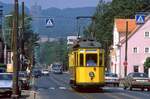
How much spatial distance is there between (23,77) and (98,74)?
7312mm

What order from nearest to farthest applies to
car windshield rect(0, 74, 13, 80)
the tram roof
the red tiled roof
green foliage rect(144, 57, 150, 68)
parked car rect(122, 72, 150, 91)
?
1. car windshield rect(0, 74, 13, 80)
2. the tram roof
3. parked car rect(122, 72, 150, 91)
4. green foliage rect(144, 57, 150, 68)
5. the red tiled roof

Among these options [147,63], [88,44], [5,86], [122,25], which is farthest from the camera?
[122,25]

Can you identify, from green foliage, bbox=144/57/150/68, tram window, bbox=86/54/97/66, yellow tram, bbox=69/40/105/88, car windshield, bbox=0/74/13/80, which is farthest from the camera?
green foliage, bbox=144/57/150/68

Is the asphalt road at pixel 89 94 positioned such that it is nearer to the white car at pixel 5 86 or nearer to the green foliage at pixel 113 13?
the white car at pixel 5 86

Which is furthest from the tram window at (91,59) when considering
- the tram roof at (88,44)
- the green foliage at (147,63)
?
the green foliage at (147,63)

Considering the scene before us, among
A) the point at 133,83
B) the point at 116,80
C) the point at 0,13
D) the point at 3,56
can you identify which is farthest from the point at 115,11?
the point at 133,83

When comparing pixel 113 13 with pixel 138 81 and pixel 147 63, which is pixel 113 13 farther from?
pixel 138 81

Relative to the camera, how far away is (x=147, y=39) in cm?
10400

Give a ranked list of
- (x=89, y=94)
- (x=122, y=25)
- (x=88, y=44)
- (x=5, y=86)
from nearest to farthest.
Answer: (x=5, y=86) < (x=89, y=94) < (x=88, y=44) < (x=122, y=25)

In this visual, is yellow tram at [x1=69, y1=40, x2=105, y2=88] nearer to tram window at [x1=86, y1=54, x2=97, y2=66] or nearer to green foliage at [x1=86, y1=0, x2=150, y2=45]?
tram window at [x1=86, y1=54, x2=97, y2=66]

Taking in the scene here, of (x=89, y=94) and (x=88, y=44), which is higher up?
(x=88, y=44)

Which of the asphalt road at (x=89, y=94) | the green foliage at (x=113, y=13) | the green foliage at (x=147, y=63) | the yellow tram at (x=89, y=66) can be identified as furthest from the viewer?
the green foliage at (x=113, y=13)

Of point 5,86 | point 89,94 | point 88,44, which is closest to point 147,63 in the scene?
point 88,44

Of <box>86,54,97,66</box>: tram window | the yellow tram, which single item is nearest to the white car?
the yellow tram
